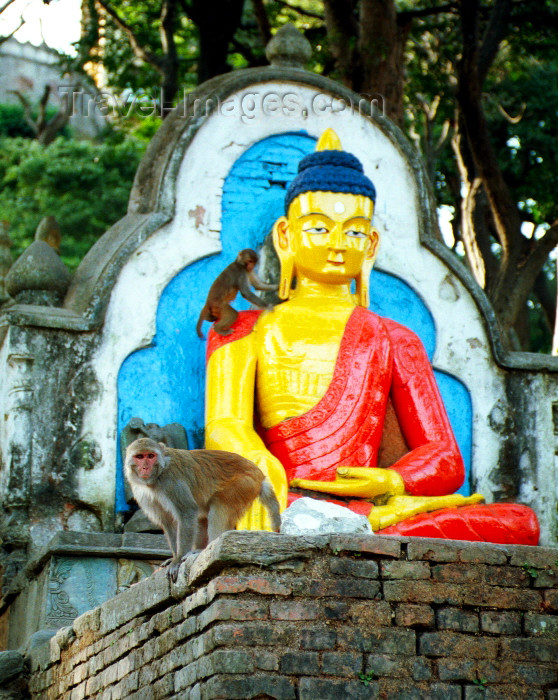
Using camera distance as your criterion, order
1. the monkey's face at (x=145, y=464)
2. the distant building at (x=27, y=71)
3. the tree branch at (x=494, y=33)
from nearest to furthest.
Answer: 1. the monkey's face at (x=145, y=464)
2. the tree branch at (x=494, y=33)
3. the distant building at (x=27, y=71)

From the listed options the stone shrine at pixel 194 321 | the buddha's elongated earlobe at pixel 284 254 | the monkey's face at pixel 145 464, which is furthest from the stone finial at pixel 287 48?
the monkey's face at pixel 145 464

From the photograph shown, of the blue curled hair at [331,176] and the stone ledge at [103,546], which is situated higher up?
the blue curled hair at [331,176]

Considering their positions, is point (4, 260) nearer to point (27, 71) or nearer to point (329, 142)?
point (329, 142)

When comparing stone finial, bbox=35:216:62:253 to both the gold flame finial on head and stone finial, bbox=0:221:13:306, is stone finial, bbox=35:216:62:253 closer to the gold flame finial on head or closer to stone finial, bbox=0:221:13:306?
stone finial, bbox=0:221:13:306

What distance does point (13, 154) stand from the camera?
2300 cm

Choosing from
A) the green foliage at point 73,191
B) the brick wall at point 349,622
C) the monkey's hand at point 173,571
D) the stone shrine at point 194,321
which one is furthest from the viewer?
the green foliage at point 73,191

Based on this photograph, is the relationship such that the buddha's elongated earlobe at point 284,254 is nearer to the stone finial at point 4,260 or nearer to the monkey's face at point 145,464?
the stone finial at point 4,260

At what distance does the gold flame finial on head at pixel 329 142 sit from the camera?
436 inches

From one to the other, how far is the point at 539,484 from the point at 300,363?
7.32ft

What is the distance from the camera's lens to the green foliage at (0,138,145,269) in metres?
21.2

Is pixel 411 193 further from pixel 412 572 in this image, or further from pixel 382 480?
pixel 412 572

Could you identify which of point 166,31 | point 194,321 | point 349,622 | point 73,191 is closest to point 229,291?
point 194,321

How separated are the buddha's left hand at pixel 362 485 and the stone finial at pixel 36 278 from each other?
2.68m

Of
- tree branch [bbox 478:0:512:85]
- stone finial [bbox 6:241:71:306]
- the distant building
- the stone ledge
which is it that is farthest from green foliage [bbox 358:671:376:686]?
the distant building
